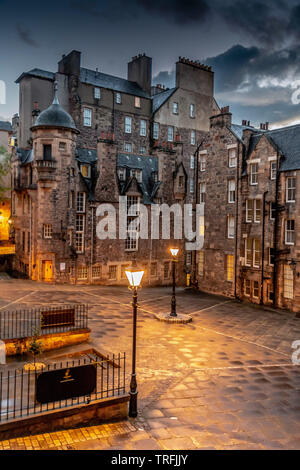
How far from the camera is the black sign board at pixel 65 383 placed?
9227mm

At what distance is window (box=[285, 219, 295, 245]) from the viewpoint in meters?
25.7

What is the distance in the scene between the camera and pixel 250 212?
29.0 m

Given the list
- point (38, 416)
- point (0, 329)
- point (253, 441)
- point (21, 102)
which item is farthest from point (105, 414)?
point (21, 102)

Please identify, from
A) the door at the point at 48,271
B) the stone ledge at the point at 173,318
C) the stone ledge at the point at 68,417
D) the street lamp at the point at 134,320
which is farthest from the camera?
the door at the point at 48,271

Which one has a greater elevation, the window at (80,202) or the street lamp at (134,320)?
the window at (80,202)

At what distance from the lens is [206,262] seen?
32.4 metres

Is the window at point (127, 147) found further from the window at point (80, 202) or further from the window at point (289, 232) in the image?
the window at point (289, 232)

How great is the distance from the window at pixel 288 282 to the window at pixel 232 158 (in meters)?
9.05

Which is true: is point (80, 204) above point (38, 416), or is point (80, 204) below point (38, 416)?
above

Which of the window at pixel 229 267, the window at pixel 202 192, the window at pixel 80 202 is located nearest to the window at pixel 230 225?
the window at pixel 229 267

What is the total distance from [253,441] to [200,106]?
4619cm

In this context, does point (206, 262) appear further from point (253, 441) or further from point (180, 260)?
point (253, 441)

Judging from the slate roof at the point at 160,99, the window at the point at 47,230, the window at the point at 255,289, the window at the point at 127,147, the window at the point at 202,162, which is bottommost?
the window at the point at 255,289
